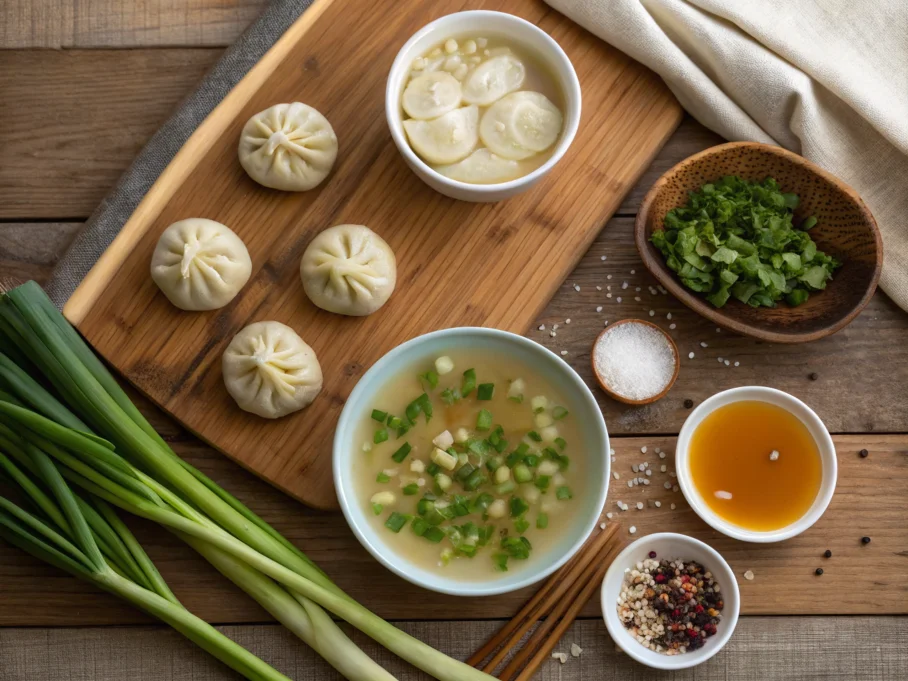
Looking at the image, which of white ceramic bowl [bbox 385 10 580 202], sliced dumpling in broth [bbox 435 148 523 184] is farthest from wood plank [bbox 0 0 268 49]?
sliced dumpling in broth [bbox 435 148 523 184]

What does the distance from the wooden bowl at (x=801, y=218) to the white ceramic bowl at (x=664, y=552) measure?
57cm

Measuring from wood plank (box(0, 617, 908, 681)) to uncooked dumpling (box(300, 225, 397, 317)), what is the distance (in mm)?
855

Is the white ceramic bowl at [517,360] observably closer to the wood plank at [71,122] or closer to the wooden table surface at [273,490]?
the wooden table surface at [273,490]

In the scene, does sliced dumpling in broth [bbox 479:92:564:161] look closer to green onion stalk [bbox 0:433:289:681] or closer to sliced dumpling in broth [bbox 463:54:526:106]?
sliced dumpling in broth [bbox 463:54:526:106]

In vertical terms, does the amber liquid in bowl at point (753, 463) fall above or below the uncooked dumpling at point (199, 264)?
below

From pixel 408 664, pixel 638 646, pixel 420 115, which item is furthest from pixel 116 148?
pixel 638 646

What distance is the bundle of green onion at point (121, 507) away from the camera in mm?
2012

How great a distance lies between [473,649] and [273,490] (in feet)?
2.19

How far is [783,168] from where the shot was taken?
2.24 m

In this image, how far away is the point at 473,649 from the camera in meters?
2.26

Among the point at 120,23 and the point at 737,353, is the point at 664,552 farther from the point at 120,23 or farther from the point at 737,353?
the point at 120,23

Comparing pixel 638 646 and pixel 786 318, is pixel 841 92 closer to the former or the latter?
pixel 786 318

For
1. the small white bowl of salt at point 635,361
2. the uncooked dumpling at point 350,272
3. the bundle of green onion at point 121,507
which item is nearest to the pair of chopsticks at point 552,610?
the bundle of green onion at point 121,507

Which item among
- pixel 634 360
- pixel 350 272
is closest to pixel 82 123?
pixel 350 272
